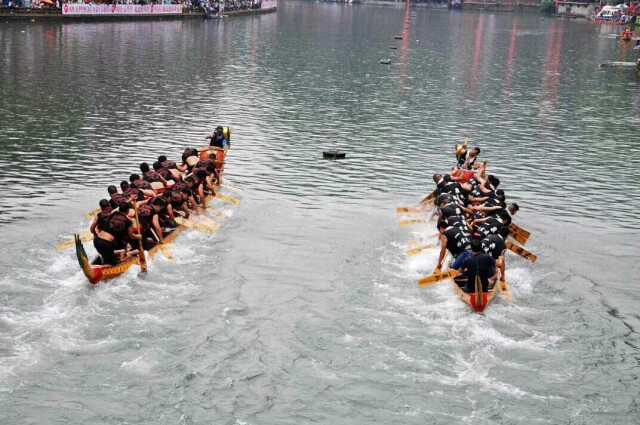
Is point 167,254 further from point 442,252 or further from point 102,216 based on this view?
point 442,252

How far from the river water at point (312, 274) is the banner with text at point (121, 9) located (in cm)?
3955

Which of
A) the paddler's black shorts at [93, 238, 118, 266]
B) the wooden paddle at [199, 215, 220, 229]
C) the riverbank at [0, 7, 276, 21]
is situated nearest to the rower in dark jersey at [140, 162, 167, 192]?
the wooden paddle at [199, 215, 220, 229]

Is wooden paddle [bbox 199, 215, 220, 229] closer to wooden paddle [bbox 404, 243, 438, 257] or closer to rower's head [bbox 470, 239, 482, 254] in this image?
wooden paddle [bbox 404, 243, 438, 257]

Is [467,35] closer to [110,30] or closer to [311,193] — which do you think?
[110,30]

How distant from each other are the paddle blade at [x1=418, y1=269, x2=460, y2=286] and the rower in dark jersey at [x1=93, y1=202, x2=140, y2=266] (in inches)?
345

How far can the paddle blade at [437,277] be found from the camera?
2355cm

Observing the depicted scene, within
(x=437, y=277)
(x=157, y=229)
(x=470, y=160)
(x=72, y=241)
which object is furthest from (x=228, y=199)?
(x=437, y=277)

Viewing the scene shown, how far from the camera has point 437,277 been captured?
23.7 metres

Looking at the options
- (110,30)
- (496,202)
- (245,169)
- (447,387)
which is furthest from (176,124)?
(110,30)

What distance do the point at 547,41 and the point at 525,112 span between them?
240ft

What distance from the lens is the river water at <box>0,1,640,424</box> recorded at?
727 inches

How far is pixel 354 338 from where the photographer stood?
21.2 metres

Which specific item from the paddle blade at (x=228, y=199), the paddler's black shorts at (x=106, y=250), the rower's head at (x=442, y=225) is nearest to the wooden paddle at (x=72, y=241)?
the paddler's black shorts at (x=106, y=250)

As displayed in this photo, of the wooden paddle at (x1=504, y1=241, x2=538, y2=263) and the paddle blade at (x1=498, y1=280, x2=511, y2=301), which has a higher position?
the wooden paddle at (x1=504, y1=241, x2=538, y2=263)
